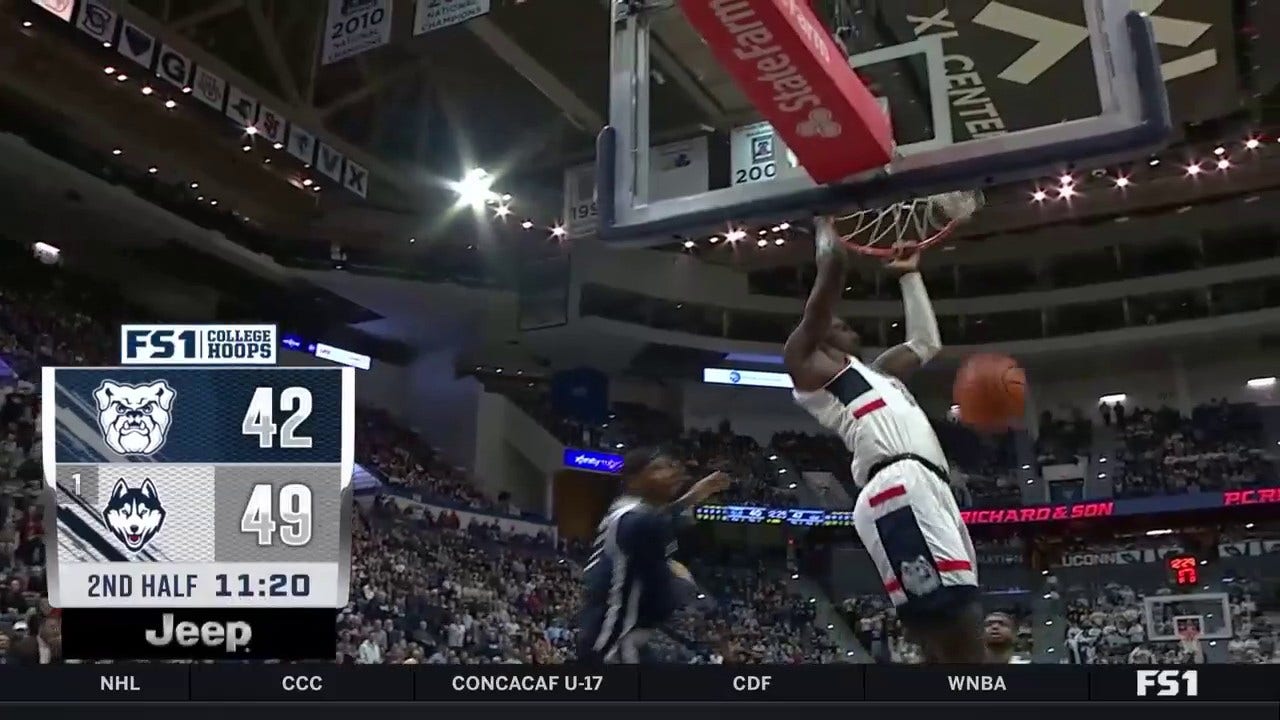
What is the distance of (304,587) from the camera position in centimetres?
552

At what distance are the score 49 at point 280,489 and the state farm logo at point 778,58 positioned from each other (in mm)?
2784

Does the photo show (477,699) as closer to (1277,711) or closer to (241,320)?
(1277,711)

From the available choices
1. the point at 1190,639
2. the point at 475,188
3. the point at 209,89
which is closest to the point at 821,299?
the point at 209,89

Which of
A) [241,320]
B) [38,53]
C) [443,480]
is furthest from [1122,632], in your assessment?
[38,53]

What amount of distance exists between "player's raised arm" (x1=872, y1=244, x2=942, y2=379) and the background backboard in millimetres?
258

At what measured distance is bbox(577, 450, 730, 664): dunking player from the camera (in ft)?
13.8

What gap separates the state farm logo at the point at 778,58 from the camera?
3.77 m

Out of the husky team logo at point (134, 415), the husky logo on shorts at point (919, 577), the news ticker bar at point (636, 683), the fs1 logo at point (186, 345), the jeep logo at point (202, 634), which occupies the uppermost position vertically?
the fs1 logo at point (186, 345)

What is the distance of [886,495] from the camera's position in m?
3.88

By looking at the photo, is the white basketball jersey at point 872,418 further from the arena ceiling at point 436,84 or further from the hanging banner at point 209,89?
the hanging banner at point 209,89

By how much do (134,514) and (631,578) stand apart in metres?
2.72

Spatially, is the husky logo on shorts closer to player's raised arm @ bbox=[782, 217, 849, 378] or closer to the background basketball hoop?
player's raised arm @ bbox=[782, 217, 849, 378]
